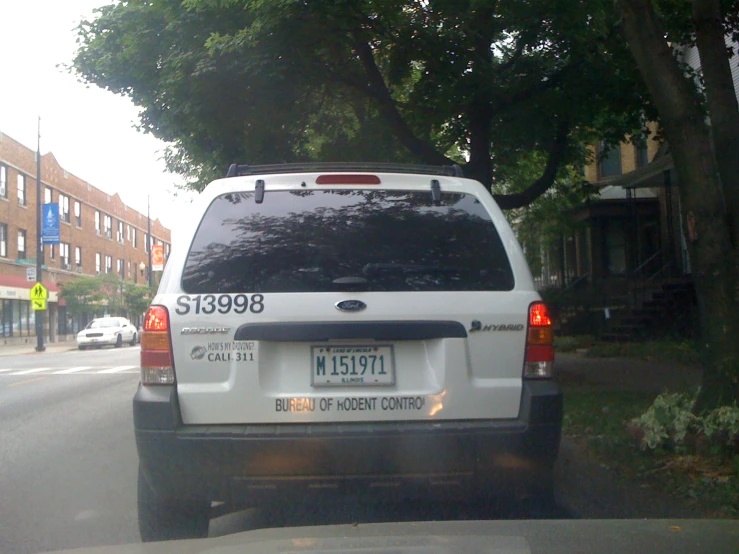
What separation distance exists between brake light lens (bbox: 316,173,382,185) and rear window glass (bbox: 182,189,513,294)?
0.07 meters

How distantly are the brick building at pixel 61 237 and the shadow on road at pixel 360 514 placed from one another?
3507 centimetres

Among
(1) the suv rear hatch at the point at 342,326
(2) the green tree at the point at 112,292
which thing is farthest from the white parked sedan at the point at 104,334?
(1) the suv rear hatch at the point at 342,326

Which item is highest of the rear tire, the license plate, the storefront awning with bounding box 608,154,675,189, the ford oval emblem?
the storefront awning with bounding box 608,154,675,189

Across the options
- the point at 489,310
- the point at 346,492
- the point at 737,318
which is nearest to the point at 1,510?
the point at 346,492

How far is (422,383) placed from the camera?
4156 millimetres

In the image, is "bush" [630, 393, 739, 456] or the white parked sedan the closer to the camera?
"bush" [630, 393, 739, 456]

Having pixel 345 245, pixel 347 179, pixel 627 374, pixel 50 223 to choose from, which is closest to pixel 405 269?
pixel 345 245

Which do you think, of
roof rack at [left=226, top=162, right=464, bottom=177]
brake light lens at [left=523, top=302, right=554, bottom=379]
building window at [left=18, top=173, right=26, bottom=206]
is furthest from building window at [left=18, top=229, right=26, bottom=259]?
brake light lens at [left=523, top=302, right=554, bottom=379]

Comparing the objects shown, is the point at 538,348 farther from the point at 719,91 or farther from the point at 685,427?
the point at 719,91

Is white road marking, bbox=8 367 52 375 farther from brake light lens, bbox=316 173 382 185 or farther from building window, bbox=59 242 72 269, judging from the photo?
building window, bbox=59 242 72 269

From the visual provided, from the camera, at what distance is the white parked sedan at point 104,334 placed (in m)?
35.8

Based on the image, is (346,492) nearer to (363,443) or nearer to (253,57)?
(363,443)

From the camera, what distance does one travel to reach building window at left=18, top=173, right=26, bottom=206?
43.6 meters

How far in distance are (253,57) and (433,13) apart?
2504 mm
